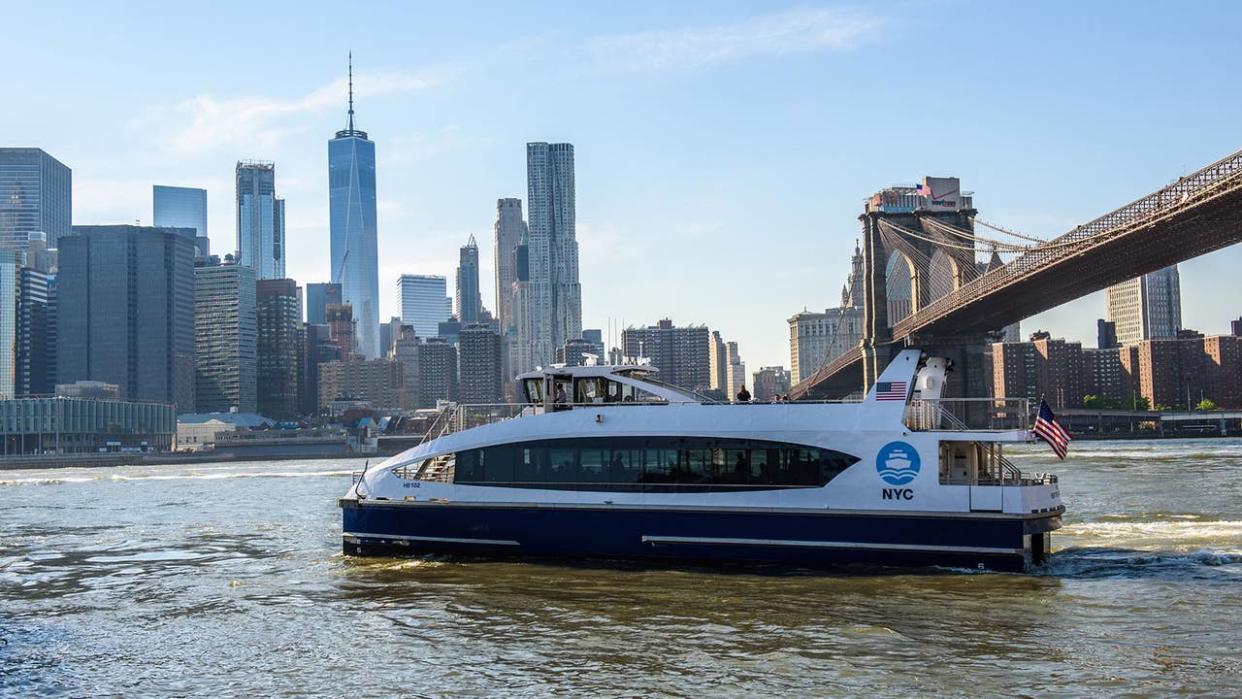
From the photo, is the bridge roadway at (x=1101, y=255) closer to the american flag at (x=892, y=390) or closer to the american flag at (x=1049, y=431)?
the american flag at (x=1049, y=431)

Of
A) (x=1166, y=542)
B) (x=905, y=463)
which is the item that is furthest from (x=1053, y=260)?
(x=905, y=463)

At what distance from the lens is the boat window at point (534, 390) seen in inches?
903

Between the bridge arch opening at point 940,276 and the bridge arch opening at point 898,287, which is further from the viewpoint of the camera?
the bridge arch opening at point 898,287

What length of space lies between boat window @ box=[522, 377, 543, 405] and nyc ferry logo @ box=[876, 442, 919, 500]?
6.57 m

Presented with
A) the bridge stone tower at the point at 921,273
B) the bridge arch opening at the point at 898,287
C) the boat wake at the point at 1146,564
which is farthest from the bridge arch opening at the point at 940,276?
the boat wake at the point at 1146,564

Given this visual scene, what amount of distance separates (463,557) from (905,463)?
804 cm

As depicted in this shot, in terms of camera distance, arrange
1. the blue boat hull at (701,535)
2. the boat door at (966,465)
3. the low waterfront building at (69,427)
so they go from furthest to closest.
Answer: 1. the low waterfront building at (69,427)
2. the boat door at (966,465)
3. the blue boat hull at (701,535)

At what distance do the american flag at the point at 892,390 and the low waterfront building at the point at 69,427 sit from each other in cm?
15654

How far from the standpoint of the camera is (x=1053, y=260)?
6384 cm

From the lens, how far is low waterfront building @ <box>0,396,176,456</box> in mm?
157375

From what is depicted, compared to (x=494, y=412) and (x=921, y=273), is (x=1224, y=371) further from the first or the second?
(x=494, y=412)

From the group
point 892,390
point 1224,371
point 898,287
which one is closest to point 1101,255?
point 892,390

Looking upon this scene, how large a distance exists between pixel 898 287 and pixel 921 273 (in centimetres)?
3794

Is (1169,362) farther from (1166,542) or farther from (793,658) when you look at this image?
(793,658)
